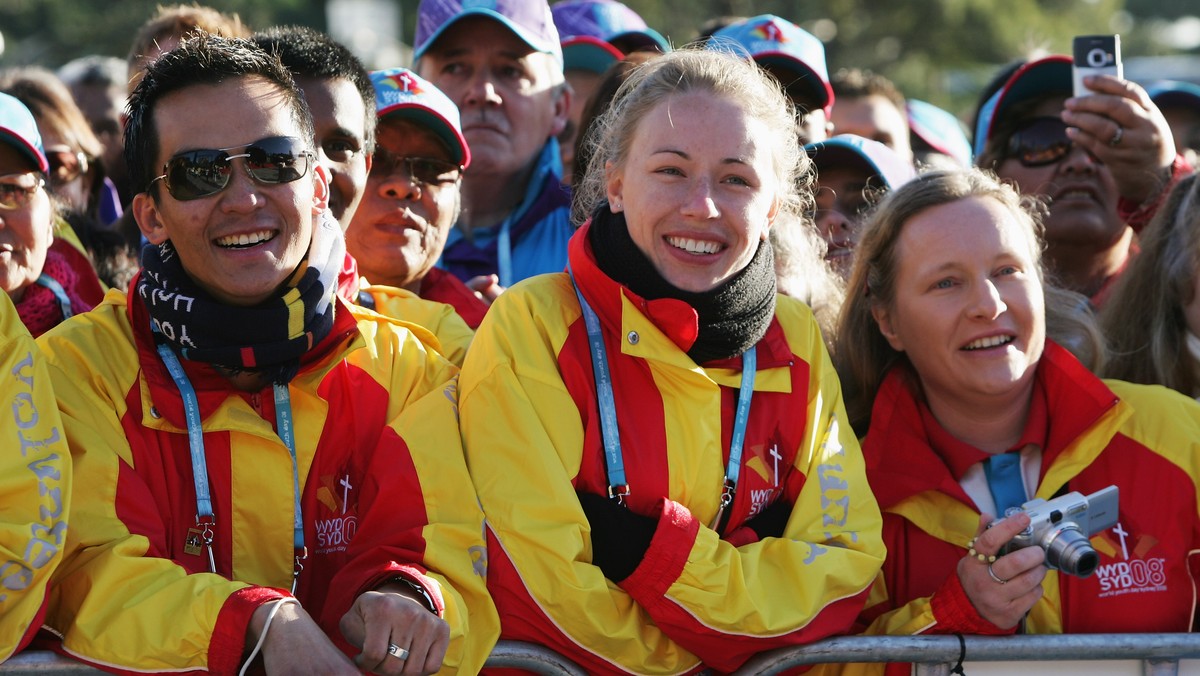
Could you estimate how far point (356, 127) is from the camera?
4.07 m

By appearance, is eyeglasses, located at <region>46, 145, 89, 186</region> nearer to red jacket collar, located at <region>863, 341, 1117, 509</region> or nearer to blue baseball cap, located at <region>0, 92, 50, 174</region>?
blue baseball cap, located at <region>0, 92, 50, 174</region>

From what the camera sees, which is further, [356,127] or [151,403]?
[356,127]

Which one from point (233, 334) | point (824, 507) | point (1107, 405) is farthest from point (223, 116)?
point (1107, 405)

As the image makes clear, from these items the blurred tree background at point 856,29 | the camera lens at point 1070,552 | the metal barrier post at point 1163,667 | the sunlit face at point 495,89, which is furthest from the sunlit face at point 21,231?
the blurred tree background at point 856,29

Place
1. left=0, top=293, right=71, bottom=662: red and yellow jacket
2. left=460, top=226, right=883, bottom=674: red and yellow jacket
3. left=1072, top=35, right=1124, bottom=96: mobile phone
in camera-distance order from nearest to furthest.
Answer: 1. left=0, top=293, right=71, bottom=662: red and yellow jacket
2. left=460, top=226, right=883, bottom=674: red and yellow jacket
3. left=1072, top=35, right=1124, bottom=96: mobile phone

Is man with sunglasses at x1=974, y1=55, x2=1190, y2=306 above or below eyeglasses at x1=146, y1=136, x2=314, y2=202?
above

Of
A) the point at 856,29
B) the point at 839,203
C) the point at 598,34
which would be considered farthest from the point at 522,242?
the point at 856,29

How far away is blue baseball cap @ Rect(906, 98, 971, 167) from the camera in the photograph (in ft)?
22.7

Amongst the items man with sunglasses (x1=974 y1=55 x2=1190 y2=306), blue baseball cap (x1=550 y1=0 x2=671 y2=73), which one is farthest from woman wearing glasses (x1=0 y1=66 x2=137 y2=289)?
man with sunglasses (x1=974 y1=55 x2=1190 y2=306)

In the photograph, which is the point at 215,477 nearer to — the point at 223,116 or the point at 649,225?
the point at 223,116

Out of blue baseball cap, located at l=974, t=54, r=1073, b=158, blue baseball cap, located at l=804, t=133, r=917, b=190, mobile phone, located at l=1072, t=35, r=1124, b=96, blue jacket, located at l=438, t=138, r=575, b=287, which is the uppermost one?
blue baseball cap, located at l=974, t=54, r=1073, b=158

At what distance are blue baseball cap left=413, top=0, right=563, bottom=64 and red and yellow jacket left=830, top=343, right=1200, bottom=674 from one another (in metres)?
2.26

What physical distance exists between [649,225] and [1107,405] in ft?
4.41

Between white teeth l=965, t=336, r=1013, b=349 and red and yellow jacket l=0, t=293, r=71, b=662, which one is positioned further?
white teeth l=965, t=336, r=1013, b=349
